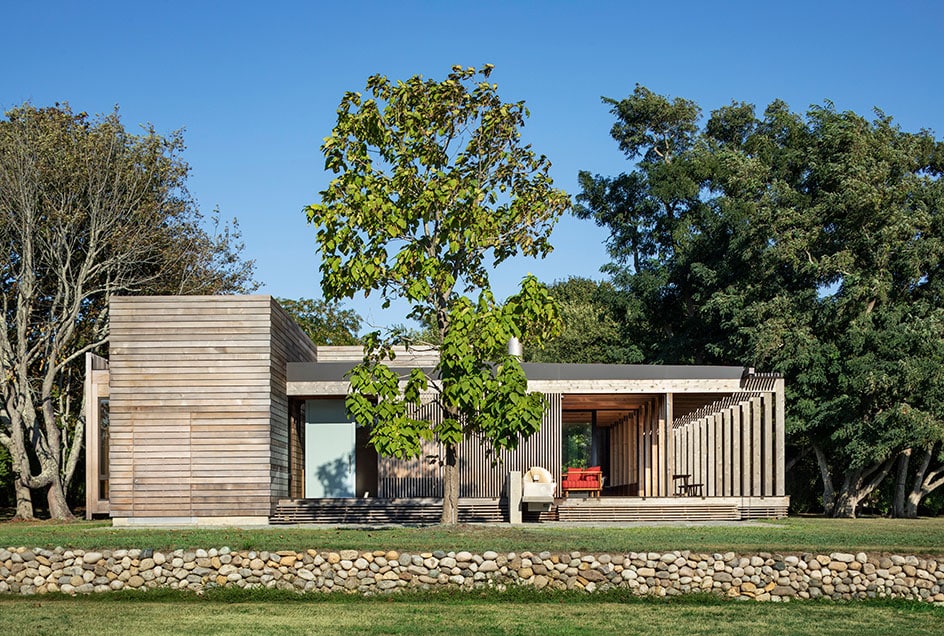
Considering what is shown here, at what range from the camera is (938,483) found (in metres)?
29.4

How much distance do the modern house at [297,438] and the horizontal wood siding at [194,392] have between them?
3cm

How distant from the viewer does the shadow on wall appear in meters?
25.0

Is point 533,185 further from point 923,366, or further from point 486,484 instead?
point 923,366

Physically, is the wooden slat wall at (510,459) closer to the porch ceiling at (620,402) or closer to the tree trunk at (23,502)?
the porch ceiling at (620,402)

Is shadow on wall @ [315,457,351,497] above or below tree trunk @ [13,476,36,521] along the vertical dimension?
above

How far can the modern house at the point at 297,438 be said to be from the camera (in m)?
21.6

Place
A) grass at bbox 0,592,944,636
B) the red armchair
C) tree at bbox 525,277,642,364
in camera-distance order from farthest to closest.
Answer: tree at bbox 525,277,642,364 < the red armchair < grass at bbox 0,592,944,636

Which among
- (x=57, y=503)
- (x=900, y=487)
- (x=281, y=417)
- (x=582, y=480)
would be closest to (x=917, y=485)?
(x=900, y=487)

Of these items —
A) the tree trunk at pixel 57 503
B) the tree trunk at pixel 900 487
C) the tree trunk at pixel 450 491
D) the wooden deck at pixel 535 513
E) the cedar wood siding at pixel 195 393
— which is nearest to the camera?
the tree trunk at pixel 450 491

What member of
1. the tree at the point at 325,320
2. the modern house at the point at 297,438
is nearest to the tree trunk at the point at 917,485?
the modern house at the point at 297,438

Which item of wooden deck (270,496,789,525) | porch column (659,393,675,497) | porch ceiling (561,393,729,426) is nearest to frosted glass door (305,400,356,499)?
wooden deck (270,496,789,525)

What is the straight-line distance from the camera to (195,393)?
21.7 metres

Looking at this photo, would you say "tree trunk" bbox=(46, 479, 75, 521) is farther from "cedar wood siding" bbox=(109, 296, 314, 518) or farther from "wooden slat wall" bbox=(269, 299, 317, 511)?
"cedar wood siding" bbox=(109, 296, 314, 518)

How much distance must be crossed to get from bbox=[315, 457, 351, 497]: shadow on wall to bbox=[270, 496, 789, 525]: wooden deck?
212 centimetres
